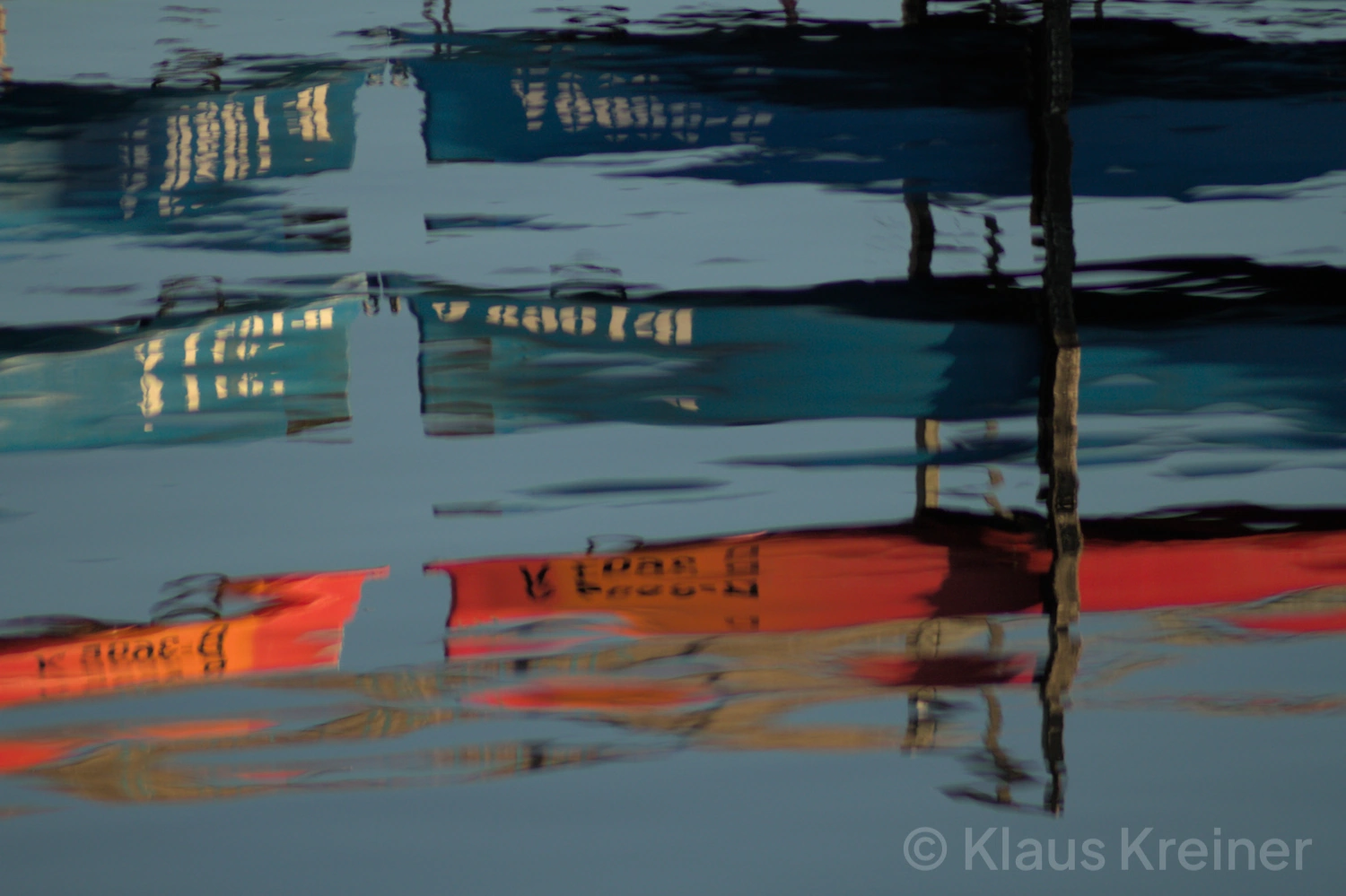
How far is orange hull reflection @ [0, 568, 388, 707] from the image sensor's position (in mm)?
1068

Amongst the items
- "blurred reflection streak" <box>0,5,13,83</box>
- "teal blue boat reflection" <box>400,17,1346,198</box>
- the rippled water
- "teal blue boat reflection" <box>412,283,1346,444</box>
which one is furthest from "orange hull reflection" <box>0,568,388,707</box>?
"blurred reflection streak" <box>0,5,13,83</box>

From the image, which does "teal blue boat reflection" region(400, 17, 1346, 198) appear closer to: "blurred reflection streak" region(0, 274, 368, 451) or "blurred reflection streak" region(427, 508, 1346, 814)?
"blurred reflection streak" region(0, 274, 368, 451)

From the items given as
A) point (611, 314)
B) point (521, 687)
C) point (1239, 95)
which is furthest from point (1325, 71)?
point (521, 687)

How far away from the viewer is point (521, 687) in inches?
43.4

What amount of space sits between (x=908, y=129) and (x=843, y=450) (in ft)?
1.26

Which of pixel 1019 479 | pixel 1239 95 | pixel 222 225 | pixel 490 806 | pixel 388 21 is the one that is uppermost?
pixel 388 21

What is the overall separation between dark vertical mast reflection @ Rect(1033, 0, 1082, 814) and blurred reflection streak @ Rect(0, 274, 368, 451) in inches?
29.5

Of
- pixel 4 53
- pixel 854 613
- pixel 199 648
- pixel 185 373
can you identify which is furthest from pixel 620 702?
pixel 4 53

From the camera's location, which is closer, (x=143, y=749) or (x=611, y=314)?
(x=143, y=749)

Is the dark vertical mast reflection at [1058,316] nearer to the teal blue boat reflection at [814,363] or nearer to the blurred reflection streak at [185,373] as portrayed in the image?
the teal blue boat reflection at [814,363]

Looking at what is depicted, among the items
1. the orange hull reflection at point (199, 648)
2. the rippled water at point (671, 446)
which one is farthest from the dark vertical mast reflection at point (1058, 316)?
the orange hull reflection at point (199, 648)

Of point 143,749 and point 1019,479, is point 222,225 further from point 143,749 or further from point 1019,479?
point 1019,479

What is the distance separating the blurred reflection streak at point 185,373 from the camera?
1.17 metres

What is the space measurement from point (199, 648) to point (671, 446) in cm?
50
